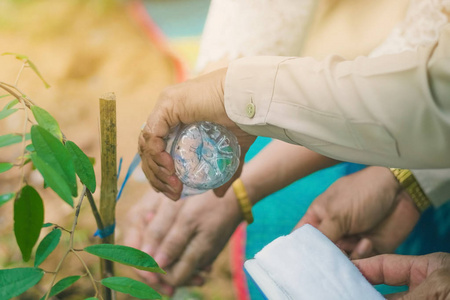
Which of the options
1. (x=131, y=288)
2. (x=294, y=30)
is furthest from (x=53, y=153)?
(x=294, y=30)

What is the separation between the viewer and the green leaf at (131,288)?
1.22ft

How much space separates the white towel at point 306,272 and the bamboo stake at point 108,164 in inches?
7.4

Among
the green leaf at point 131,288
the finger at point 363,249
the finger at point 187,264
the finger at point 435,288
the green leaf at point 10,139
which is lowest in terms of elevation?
the finger at point 363,249

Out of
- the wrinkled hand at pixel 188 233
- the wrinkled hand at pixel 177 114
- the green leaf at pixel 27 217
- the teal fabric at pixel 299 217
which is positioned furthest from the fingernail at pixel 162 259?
the green leaf at pixel 27 217

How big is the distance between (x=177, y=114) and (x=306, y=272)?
0.24 m

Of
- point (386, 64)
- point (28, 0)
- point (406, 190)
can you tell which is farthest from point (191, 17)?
point (386, 64)

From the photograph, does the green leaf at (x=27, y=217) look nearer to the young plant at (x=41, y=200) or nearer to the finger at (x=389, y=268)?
the young plant at (x=41, y=200)

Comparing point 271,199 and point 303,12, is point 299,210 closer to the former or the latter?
point 271,199

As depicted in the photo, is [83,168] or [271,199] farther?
[271,199]

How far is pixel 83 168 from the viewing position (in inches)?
15.0

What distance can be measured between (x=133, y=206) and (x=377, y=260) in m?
0.46

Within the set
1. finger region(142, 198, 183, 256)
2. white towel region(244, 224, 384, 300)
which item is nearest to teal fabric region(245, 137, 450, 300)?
finger region(142, 198, 183, 256)

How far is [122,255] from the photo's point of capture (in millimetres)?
380

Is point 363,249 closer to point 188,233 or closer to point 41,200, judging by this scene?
point 188,233
